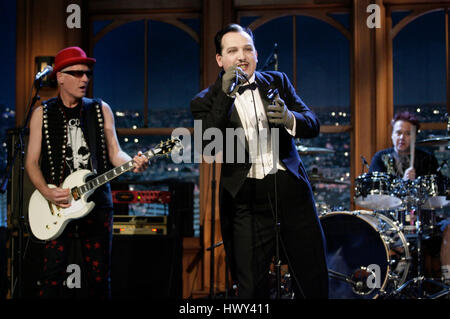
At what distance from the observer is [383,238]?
4.19m

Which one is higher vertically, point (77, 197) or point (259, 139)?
point (259, 139)

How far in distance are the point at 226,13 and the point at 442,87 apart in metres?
2.16

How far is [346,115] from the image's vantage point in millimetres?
5082

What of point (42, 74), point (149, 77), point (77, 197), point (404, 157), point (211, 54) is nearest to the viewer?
point (77, 197)

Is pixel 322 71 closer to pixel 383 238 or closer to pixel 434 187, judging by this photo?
pixel 434 187

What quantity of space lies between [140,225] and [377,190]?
6.40 feet

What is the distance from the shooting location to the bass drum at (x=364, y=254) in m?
4.14

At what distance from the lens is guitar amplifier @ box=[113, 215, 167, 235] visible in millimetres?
4371

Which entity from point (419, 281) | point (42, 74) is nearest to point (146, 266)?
point (42, 74)

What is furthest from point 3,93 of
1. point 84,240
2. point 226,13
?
point 84,240

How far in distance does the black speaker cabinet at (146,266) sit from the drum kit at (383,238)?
1.25 meters

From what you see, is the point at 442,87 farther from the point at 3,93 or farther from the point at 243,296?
the point at 3,93

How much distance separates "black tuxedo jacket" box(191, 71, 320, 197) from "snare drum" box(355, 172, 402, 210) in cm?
194

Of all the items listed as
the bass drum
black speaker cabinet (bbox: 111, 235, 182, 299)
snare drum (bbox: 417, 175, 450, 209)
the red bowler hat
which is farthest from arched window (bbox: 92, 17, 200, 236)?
snare drum (bbox: 417, 175, 450, 209)
